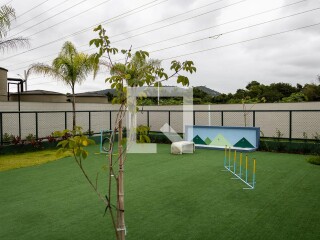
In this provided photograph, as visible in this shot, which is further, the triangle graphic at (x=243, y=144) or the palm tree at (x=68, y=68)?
the palm tree at (x=68, y=68)

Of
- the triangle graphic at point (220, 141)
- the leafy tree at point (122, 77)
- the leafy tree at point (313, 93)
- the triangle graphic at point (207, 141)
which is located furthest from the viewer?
the leafy tree at point (313, 93)

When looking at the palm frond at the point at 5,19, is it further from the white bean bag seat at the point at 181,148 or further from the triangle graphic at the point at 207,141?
the triangle graphic at the point at 207,141

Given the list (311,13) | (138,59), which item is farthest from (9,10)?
(311,13)

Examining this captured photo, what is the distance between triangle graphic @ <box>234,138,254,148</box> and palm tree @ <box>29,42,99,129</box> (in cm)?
822

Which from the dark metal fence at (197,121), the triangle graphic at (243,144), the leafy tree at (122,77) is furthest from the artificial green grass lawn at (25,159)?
the leafy tree at (122,77)

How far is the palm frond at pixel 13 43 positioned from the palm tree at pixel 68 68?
3462mm

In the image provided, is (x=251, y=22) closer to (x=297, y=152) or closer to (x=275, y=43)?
(x=275, y=43)

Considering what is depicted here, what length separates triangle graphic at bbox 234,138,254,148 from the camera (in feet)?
39.6

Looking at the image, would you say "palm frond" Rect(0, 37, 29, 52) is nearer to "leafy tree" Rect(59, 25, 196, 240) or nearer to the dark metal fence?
the dark metal fence

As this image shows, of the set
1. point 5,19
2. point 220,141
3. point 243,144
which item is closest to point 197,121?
point 220,141

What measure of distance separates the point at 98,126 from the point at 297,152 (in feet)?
37.4

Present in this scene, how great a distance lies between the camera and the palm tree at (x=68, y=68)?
15.4 m

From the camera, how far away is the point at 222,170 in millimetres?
7980

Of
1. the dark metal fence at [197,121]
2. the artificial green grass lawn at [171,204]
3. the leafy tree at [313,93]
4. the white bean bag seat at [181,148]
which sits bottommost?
the artificial green grass lawn at [171,204]
